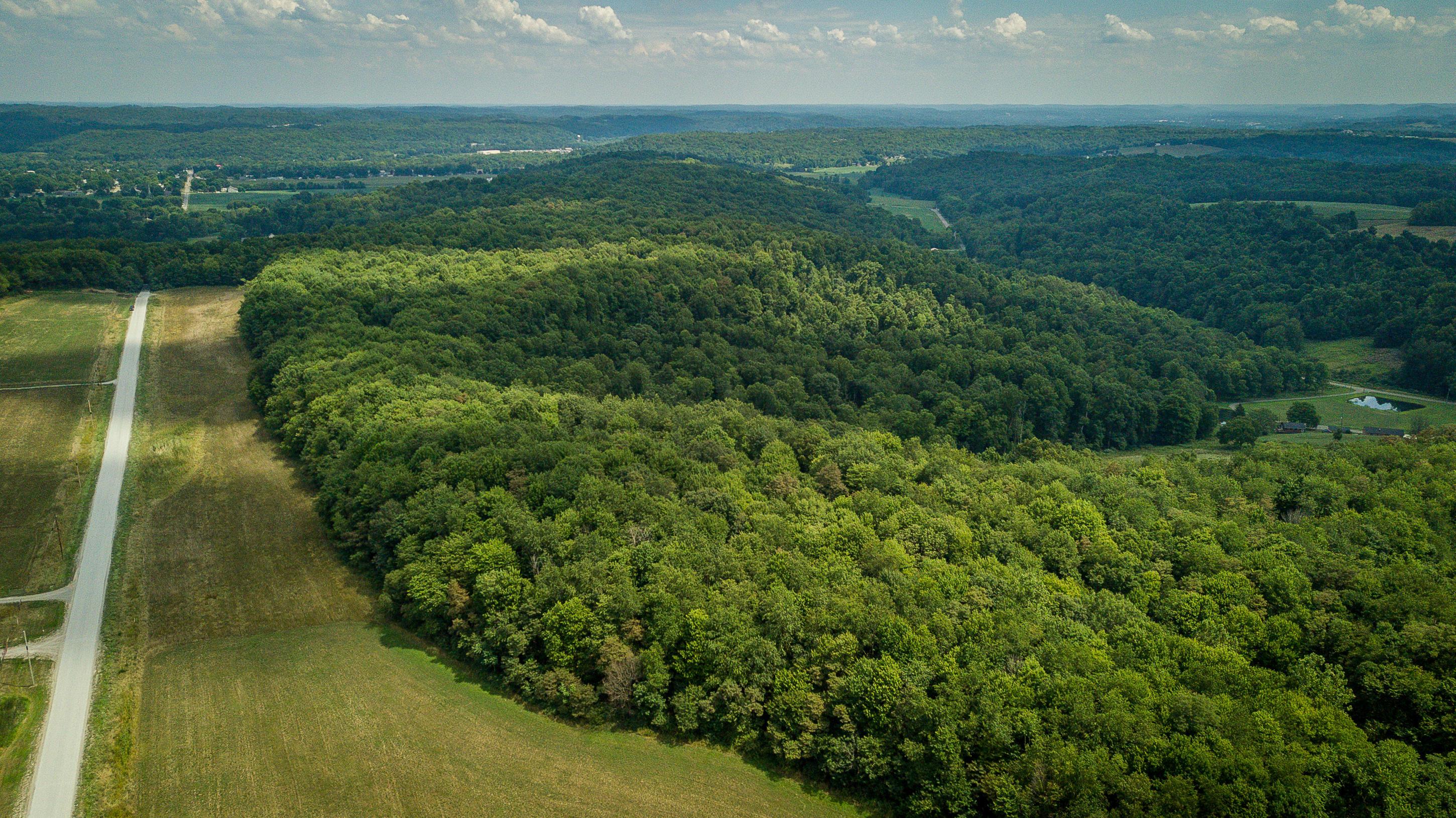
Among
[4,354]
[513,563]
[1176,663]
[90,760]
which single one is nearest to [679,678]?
Result: [513,563]

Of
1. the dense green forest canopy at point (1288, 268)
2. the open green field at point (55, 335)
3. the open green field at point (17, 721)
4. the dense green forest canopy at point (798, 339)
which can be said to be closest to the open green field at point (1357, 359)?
the dense green forest canopy at point (1288, 268)

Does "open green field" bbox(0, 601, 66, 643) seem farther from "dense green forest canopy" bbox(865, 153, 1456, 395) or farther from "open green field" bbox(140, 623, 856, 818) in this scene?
"dense green forest canopy" bbox(865, 153, 1456, 395)

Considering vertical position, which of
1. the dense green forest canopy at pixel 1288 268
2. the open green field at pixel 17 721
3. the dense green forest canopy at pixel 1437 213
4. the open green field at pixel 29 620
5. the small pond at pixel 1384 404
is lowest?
the open green field at pixel 17 721

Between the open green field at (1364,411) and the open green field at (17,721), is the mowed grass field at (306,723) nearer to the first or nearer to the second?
the open green field at (17,721)

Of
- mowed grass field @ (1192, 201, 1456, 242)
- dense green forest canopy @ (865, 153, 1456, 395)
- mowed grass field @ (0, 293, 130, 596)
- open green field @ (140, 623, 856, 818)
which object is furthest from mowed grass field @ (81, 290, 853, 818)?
mowed grass field @ (1192, 201, 1456, 242)

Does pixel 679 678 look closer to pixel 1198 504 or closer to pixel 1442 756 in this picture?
pixel 1442 756

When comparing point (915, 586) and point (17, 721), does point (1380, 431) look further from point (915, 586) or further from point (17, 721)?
point (17, 721)

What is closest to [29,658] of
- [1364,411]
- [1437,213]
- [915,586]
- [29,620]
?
[29,620]
